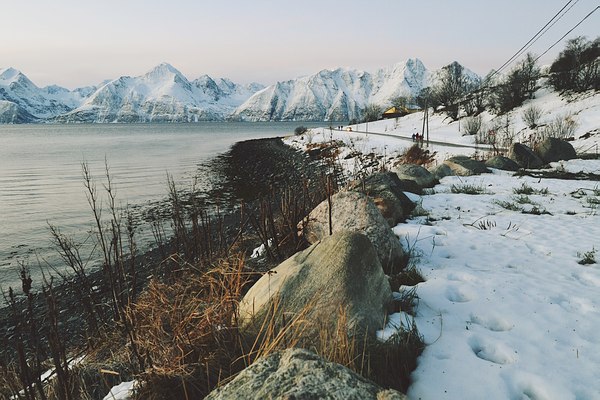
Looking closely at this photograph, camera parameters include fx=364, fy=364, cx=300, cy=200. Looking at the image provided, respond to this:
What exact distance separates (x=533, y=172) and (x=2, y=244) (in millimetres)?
18095

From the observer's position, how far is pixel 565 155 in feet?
52.3

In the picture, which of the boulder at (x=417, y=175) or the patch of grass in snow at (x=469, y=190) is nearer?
the patch of grass in snow at (x=469, y=190)

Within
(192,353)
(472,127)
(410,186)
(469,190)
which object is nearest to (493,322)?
(192,353)

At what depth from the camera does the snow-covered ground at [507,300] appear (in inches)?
107

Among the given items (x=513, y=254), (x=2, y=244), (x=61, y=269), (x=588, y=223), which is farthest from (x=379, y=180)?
(x=2, y=244)

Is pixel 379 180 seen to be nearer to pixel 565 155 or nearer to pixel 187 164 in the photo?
pixel 565 155

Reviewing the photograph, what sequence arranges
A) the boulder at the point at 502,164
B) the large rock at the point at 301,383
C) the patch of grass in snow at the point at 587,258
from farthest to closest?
the boulder at the point at 502,164 → the patch of grass in snow at the point at 587,258 → the large rock at the point at 301,383

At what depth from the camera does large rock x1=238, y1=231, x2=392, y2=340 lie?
3113mm

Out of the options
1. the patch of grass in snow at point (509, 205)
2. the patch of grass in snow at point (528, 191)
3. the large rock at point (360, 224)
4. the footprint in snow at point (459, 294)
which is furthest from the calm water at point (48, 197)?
the patch of grass in snow at point (528, 191)

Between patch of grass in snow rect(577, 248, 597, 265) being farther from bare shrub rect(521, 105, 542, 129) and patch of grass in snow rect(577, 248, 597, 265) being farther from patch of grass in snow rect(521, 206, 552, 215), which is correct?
bare shrub rect(521, 105, 542, 129)

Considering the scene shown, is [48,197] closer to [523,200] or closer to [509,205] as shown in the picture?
[509,205]

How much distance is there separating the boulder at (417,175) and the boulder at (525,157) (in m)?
5.73

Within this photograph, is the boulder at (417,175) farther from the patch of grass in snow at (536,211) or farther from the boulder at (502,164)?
the boulder at (502,164)

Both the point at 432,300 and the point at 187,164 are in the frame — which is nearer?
the point at 432,300
